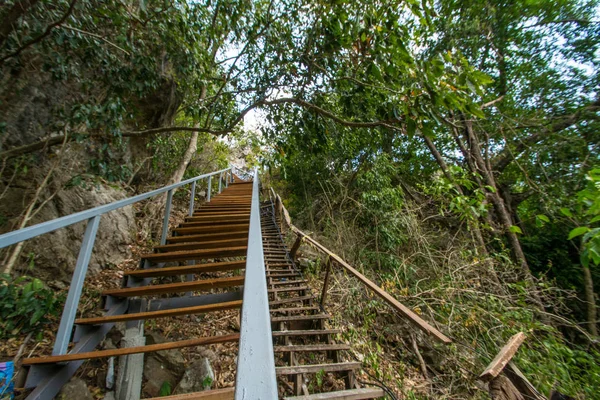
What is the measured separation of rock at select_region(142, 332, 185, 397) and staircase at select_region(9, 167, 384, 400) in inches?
23.5

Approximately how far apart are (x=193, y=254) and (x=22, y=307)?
169 centimetres

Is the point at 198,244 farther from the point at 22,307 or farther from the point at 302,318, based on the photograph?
the point at 22,307

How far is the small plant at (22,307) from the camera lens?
7.03ft

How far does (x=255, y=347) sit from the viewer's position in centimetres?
47

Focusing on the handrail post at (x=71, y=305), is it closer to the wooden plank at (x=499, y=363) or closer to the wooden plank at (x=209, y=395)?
the wooden plank at (x=209, y=395)

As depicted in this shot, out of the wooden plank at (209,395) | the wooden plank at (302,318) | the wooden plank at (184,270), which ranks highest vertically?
the wooden plank at (184,270)

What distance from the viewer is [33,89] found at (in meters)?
3.36

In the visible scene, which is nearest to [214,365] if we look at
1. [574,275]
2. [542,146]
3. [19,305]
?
[19,305]

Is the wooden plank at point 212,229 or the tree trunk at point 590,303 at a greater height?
the wooden plank at point 212,229

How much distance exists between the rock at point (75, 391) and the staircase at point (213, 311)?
455 mm

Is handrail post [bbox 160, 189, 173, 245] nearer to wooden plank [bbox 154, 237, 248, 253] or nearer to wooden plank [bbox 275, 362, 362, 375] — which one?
wooden plank [bbox 154, 237, 248, 253]

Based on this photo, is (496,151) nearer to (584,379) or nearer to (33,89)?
(584,379)

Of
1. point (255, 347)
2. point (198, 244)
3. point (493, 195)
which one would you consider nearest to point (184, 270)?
point (198, 244)

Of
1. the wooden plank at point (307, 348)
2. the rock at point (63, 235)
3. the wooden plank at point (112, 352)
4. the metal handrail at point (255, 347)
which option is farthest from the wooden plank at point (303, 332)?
the rock at point (63, 235)
